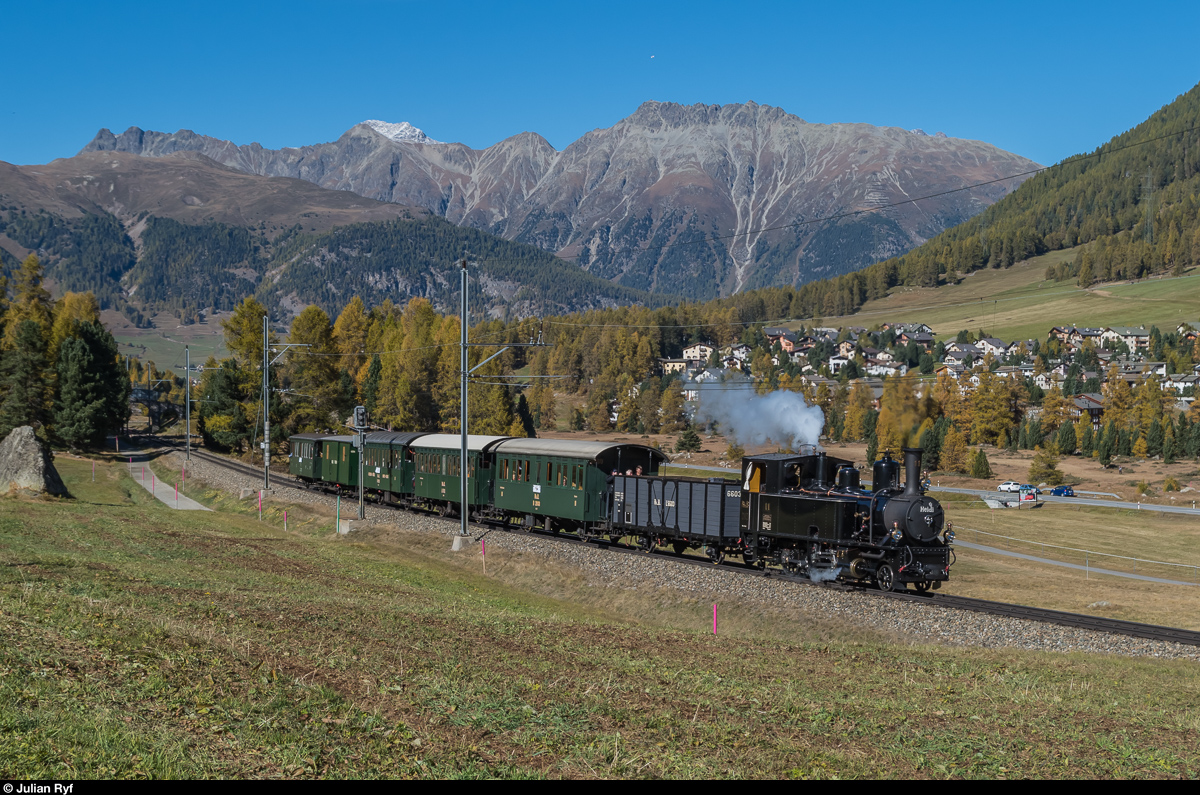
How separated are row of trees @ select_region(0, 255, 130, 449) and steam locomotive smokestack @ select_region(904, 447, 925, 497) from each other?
7879 cm

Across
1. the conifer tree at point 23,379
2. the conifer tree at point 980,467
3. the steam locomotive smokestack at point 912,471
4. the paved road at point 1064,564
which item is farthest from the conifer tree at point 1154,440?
the conifer tree at point 23,379

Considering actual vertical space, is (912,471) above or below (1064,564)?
above

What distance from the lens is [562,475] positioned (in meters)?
40.6

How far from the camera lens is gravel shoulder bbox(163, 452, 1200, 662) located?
2341cm

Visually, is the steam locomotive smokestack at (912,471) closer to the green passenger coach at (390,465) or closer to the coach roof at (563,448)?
the coach roof at (563,448)

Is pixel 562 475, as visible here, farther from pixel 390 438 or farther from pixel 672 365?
pixel 672 365

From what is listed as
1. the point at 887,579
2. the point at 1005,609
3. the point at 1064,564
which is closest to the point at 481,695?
the point at 887,579

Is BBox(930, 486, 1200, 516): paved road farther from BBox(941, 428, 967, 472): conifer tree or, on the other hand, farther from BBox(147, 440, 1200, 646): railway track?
BBox(147, 440, 1200, 646): railway track

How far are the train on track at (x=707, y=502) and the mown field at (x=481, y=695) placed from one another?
7190 millimetres

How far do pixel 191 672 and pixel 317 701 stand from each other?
74.8 inches

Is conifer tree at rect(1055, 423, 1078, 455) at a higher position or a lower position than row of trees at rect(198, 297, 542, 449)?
lower

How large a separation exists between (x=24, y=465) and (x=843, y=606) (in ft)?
127

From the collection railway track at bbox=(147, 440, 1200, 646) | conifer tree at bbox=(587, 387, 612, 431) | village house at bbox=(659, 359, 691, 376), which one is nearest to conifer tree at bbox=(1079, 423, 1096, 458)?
village house at bbox=(659, 359, 691, 376)

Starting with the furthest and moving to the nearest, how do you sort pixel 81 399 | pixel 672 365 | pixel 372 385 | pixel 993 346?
pixel 993 346, pixel 672 365, pixel 372 385, pixel 81 399
